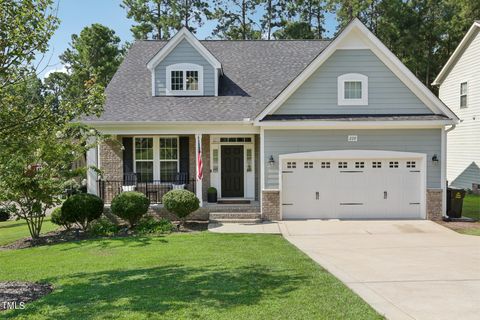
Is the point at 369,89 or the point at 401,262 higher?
the point at 369,89

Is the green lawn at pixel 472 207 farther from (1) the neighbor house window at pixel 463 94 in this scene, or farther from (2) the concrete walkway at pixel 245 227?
(2) the concrete walkway at pixel 245 227

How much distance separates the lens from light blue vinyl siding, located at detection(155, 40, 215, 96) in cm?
1734

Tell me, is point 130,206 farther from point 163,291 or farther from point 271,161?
point 163,291

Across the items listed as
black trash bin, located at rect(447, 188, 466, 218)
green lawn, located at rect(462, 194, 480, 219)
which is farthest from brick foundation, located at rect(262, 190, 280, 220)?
green lawn, located at rect(462, 194, 480, 219)

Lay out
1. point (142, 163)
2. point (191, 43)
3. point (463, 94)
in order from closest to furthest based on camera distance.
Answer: point (142, 163) < point (191, 43) < point (463, 94)

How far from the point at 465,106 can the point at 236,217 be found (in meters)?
15.6

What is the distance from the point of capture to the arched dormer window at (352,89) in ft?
49.1

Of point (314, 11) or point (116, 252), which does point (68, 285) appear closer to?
point (116, 252)

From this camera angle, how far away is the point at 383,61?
48.8 ft

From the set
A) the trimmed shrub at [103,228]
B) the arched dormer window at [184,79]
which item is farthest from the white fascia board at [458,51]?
the trimmed shrub at [103,228]

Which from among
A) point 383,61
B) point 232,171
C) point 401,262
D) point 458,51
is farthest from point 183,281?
point 458,51

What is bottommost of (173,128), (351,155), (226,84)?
(351,155)

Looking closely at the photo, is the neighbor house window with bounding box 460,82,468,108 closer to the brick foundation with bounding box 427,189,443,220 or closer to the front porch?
the brick foundation with bounding box 427,189,443,220

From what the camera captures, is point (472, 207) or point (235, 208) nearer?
point (235, 208)
